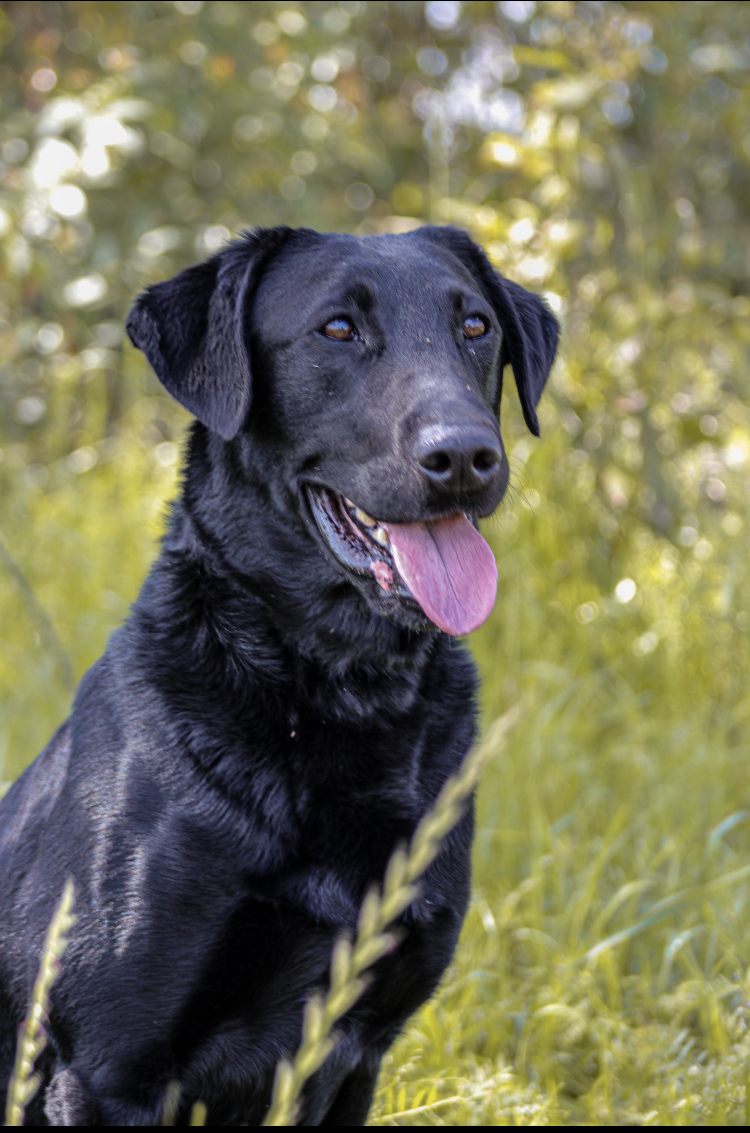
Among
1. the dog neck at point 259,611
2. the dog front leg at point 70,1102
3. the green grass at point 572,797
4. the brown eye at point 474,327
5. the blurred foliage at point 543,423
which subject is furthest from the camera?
the blurred foliage at point 543,423

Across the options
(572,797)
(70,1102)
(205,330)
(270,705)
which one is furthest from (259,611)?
(572,797)

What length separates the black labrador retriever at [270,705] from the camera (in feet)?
5.43

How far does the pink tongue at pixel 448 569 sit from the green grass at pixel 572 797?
32.7 inches

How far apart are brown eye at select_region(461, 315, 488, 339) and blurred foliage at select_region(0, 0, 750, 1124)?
2.08ft

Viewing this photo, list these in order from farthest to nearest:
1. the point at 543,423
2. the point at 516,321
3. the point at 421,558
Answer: the point at 543,423 < the point at 516,321 < the point at 421,558

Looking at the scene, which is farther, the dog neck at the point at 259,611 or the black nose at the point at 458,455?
the dog neck at the point at 259,611

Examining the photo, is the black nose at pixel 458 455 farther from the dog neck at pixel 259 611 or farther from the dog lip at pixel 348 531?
the dog neck at pixel 259 611

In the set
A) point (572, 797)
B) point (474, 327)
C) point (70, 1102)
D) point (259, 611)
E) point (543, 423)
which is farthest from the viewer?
point (543, 423)

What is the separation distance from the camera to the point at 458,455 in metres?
1.70

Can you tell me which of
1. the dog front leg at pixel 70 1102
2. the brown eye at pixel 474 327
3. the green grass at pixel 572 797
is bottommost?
the green grass at pixel 572 797

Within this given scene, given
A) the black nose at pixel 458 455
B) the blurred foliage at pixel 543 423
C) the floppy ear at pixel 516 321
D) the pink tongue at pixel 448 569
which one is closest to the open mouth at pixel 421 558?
the pink tongue at pixel 448 569

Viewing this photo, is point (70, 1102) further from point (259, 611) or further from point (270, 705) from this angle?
point (259, 611)

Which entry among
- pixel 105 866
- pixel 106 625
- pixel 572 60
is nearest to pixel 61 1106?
pixel 105 866

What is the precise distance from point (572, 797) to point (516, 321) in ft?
4.80
